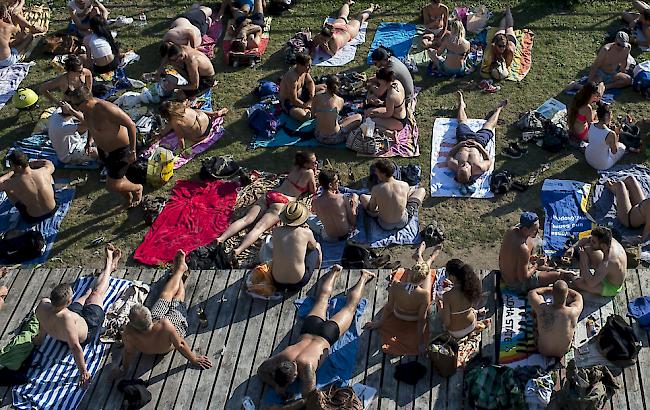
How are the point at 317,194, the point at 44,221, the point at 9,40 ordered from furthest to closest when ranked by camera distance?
the point at 9,40, the point at 44,221, the point at 317,194

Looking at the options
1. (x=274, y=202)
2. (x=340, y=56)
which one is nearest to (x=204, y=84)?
(x=340, y=56)

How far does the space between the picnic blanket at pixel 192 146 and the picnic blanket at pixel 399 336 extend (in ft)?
18.8

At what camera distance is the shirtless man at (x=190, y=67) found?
1639 cm

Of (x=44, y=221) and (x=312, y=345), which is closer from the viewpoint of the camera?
(x=312, y=345)

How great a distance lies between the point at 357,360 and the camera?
10.8 m

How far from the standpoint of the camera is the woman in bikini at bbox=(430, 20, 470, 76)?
53.8ft

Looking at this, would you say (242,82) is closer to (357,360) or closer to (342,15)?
(342,15)

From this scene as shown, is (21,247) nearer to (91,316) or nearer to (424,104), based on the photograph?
(91,316)

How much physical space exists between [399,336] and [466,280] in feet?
4.13

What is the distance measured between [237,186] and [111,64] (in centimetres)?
494

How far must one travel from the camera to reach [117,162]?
14.1m

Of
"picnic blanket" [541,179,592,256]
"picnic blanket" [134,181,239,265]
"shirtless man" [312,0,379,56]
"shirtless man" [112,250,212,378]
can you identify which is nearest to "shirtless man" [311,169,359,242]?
"picnic blanket" [134,181,239,265]

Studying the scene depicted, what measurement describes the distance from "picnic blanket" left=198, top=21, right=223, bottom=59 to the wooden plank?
743cm

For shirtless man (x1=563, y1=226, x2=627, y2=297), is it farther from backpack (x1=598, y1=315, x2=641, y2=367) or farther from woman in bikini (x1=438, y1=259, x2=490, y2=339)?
woman in bikini (x1=438, y1=259, x2=490, y2=339)
